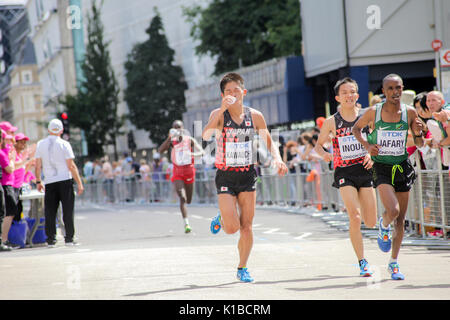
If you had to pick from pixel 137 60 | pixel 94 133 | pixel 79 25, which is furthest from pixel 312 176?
pixel 79 25

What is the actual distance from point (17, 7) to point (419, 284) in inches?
5878

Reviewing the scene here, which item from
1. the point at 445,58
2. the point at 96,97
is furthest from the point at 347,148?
the point at 96,97

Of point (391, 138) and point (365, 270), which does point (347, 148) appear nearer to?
point (391, 138)

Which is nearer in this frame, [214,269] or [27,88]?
[214,269]

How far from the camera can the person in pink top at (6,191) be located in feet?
48.4

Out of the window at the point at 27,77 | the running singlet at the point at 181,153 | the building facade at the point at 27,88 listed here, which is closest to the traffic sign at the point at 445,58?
the running singlet at the point at 181,153

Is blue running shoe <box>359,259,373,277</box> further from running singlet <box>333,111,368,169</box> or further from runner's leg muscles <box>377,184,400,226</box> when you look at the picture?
running singlet <box>333,111,368,169</box>

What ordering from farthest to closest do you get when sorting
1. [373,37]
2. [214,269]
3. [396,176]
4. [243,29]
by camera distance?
[243,29], [373,37], [214,269], [396,176]

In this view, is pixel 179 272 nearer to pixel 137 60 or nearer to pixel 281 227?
pixel 281 227

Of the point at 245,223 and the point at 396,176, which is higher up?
the point at 396,176

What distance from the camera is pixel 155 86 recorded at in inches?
2677

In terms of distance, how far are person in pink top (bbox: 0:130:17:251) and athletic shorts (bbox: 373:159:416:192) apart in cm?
768

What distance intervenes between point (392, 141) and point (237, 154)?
148 cm

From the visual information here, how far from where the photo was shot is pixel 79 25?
7944cm
